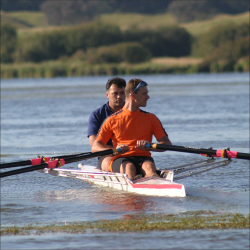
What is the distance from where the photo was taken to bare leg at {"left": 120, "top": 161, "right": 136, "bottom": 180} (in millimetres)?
7492

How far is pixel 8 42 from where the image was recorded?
225ft

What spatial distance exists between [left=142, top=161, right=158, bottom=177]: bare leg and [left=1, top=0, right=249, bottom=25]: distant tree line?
3680 inches

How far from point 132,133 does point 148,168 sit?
1.64ft

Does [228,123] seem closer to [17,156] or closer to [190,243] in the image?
[17,156]

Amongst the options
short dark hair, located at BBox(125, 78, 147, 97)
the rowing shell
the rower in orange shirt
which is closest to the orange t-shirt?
the rower in orange shirt

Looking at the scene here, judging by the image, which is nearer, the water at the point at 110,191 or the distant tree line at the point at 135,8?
the water at the point at 110,191

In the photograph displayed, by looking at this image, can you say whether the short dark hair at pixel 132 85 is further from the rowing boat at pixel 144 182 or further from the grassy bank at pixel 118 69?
the grassy bank at pixel 118 69

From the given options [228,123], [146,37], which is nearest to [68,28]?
[146,37]

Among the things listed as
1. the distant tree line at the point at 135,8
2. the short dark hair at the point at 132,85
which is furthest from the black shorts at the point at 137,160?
the distant tree line at the point at 135,8

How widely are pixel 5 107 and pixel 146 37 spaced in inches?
1697

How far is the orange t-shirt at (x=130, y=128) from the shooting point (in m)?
7.39

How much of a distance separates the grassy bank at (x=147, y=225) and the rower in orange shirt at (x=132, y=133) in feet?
4.44

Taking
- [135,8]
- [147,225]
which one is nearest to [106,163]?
[147,225]

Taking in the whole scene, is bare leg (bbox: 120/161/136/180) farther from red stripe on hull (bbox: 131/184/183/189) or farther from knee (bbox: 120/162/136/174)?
red stripe on hull (bbox: 131/184/183/189)
